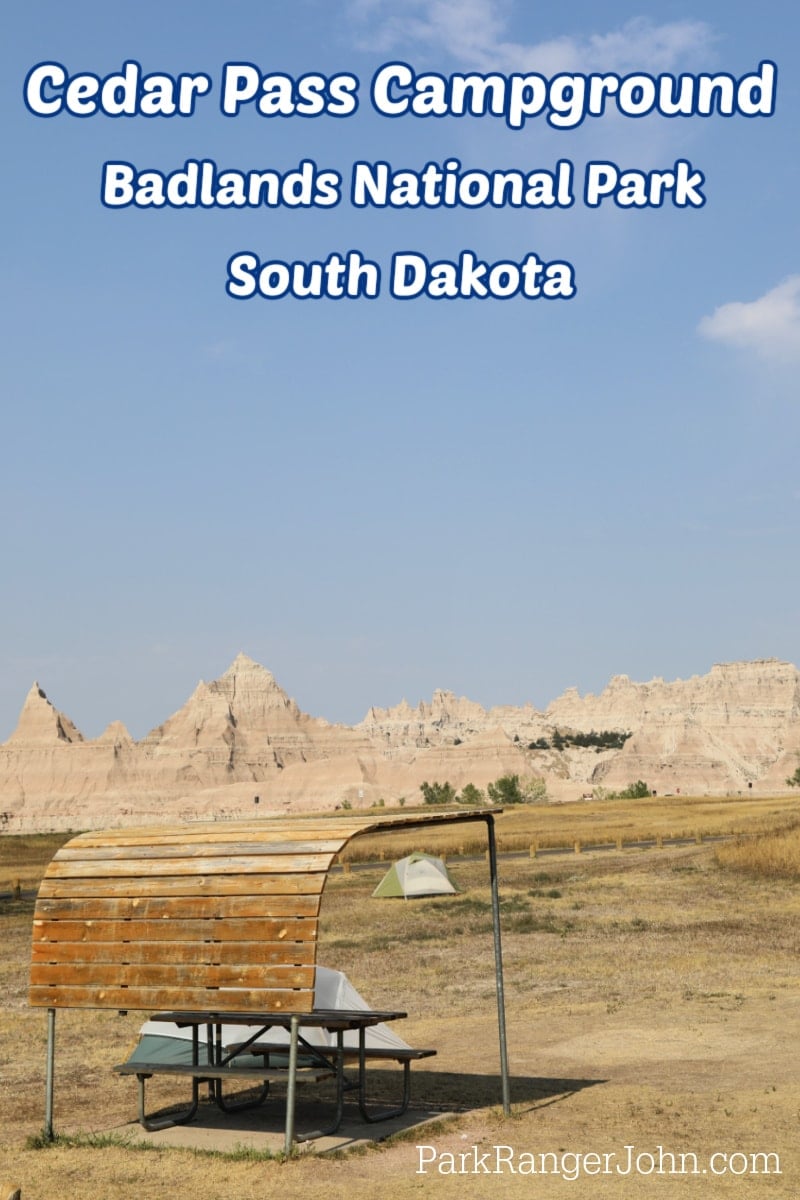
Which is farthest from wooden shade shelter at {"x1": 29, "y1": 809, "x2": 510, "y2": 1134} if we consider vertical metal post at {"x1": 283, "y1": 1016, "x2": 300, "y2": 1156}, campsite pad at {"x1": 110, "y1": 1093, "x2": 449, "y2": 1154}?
campsite pad at {"x1": 110, "y1": 1093, "x2": 449, "y2": 1154}

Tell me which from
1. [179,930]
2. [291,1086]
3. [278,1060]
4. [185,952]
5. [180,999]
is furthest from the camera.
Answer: [278,1060]

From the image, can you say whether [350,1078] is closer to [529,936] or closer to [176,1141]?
[176,1141]

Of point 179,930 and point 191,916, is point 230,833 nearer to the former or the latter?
point 191,916

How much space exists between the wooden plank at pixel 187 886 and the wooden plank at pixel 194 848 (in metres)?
0.24

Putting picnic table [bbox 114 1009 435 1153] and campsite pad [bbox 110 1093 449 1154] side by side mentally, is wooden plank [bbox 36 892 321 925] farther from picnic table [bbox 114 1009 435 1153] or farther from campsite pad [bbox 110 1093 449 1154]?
campsite pad [bbox 110 1093 449 1154]

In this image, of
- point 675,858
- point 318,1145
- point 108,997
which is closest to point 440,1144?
point 318,1145

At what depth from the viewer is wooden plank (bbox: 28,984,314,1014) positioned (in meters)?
11.5

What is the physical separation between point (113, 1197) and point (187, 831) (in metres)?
3.55

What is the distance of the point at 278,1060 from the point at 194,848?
375 centimetres

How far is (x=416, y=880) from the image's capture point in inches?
1676

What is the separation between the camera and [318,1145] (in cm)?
1217

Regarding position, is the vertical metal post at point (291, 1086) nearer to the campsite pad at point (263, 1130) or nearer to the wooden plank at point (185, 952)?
the campsite pad at point (263, 1130)

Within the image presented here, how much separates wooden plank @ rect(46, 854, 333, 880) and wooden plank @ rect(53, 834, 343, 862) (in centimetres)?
4

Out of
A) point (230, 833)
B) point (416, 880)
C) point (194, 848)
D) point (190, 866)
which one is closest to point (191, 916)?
point (190, 866)
